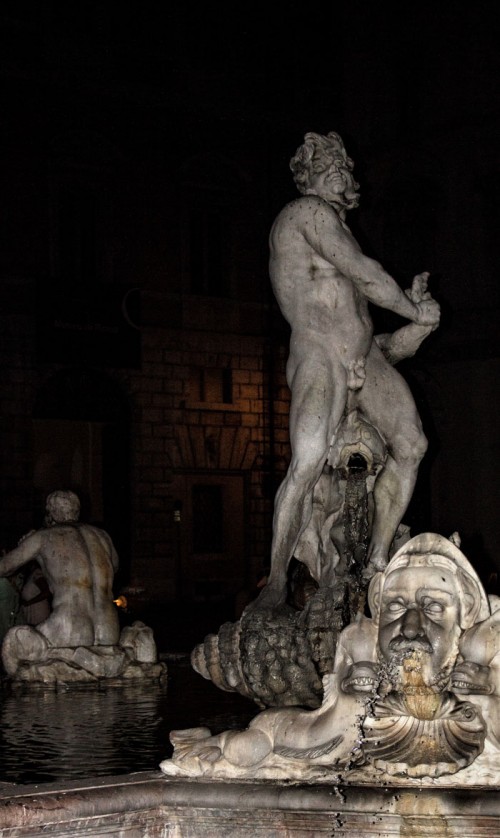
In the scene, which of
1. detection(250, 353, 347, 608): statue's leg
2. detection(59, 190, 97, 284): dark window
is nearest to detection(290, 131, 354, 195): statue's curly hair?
detection(250, 353, 347, 608): statue's leg

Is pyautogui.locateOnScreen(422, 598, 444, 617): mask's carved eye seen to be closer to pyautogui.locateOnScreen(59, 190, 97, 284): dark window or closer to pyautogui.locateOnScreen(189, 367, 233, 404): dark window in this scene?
pyautogui.locateOnScreen(59, 190, 97, 284): dark window

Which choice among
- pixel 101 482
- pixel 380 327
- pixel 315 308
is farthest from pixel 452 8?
pixel 315 308

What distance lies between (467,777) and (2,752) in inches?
86.8

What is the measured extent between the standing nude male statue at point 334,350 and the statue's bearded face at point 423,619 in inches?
98.7

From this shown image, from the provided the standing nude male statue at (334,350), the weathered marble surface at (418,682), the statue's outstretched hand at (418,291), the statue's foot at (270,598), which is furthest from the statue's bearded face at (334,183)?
the weathered marble surface at (418,682)

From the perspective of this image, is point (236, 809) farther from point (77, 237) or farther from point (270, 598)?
point (77, 237)

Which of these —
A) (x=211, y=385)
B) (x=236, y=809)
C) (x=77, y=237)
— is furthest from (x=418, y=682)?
(x=211, y=385)

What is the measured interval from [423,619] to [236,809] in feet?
2.40

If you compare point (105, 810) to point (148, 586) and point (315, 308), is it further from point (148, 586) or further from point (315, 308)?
point (148, 586)

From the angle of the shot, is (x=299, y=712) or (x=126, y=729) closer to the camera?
(x=299, y=712)

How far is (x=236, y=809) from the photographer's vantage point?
4117 millimetres

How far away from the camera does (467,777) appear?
3.95 m

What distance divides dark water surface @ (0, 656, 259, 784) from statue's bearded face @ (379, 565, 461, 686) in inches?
49.2

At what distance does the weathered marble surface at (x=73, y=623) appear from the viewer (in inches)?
355
